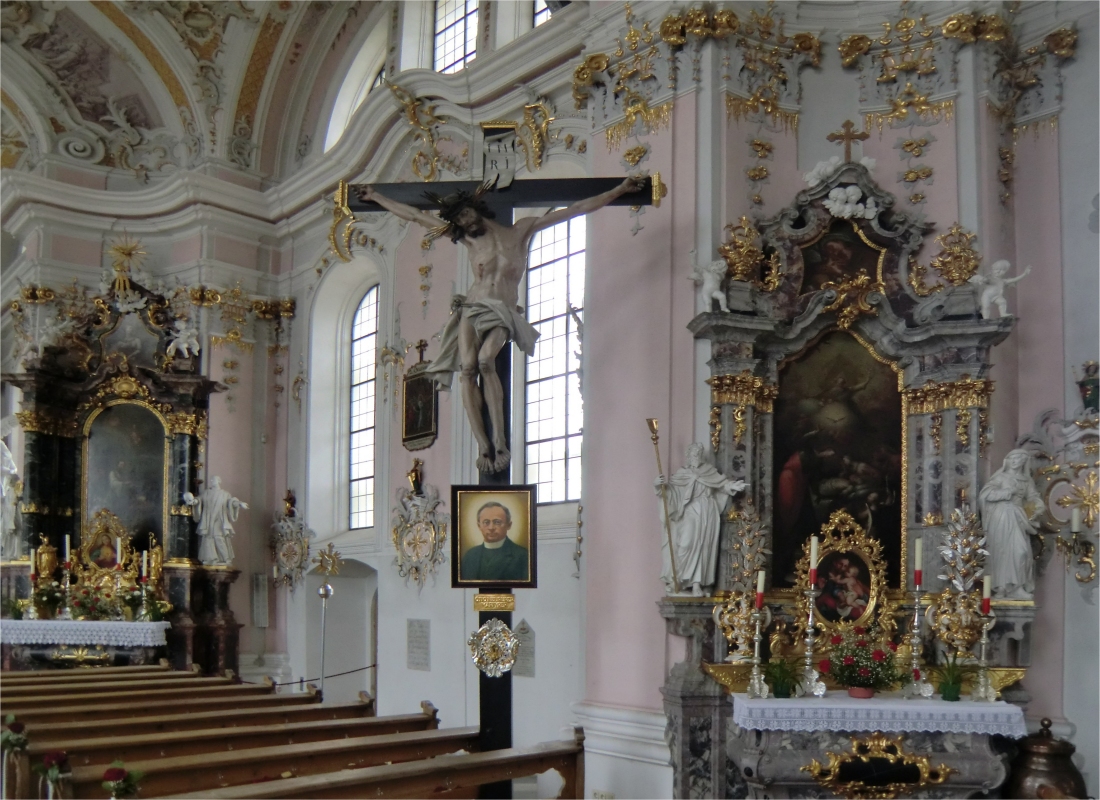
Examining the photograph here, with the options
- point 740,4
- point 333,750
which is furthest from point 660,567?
point 740,4

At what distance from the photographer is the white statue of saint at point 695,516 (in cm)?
828

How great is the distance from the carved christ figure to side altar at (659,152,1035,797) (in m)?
1.60

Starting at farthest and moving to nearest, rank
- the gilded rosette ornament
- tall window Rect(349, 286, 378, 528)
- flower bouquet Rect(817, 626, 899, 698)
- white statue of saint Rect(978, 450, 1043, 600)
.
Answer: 1. tall window Rect(349, 286, 378, 528)
2. white statue of saint Rect(978, 450, 1043, 600)
3. flower bouquet Rect(817, 626, 899, 698)
4. the gilded rosette ornament

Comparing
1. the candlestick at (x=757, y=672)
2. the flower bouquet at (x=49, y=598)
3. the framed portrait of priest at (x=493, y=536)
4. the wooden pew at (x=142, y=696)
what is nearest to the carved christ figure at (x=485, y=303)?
the framed portrait of priest at (x=493, y=536)

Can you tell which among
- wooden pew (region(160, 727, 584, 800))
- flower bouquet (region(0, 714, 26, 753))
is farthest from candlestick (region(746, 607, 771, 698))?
flower bouquet (region(0, 714, 26, 753))

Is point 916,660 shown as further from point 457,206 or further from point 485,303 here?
point 457,206

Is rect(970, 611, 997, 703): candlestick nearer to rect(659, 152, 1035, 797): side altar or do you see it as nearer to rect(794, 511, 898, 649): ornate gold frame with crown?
rect(659, 152, 1035, 797): side altar

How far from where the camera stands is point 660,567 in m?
8.77

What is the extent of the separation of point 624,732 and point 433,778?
300 cm

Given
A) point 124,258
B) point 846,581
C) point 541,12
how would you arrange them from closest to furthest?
point 846,581 < point 541,12 < point 124,258

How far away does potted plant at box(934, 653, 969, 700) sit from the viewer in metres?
7.47

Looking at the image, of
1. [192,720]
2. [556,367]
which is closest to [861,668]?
[192,720]

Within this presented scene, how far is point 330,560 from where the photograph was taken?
1391 cm

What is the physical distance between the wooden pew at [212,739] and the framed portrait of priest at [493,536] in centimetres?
113
